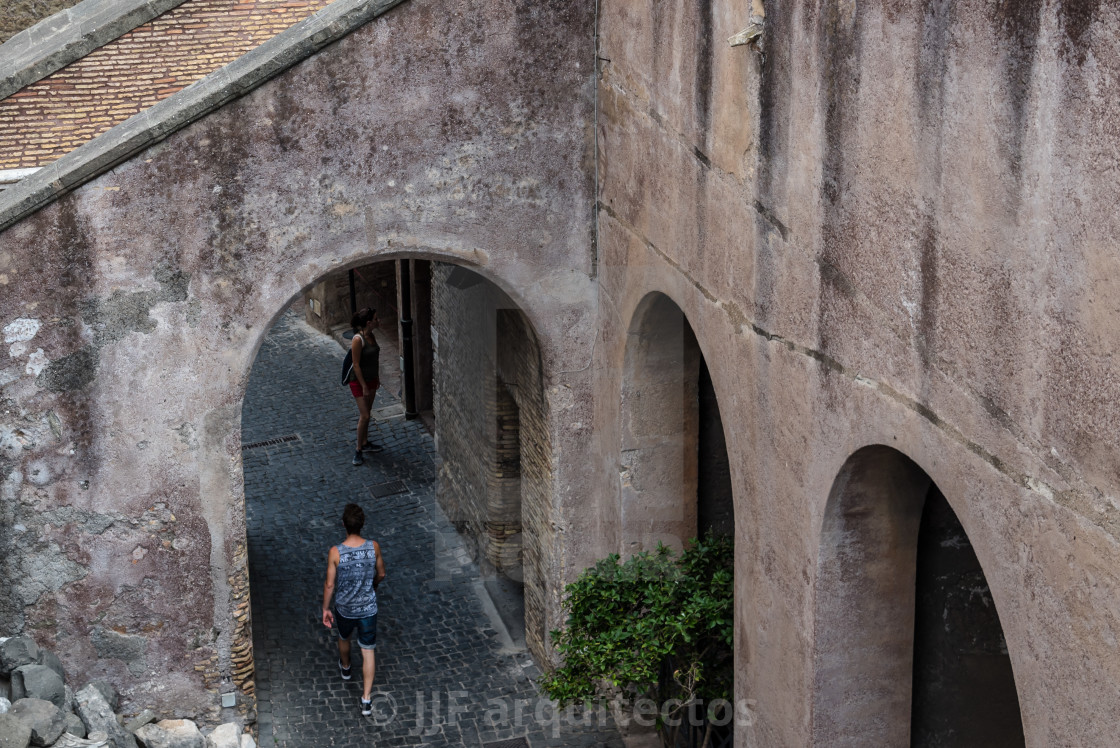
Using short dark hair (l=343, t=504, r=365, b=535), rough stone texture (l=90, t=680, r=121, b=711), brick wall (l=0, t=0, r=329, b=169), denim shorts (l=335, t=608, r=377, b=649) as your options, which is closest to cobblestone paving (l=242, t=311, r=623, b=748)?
denim shorts (l=335, t=608, r=377, b=649)

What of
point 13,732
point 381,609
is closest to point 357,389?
point 381,609

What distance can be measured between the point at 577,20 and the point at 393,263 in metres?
8.48

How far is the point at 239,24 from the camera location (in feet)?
37.0

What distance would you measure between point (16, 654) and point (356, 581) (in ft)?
7.33

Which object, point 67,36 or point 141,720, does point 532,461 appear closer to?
point 141,720

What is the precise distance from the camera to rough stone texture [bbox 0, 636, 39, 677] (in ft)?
27.1

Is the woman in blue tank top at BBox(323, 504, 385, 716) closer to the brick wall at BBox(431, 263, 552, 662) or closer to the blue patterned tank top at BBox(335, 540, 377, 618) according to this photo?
the blue patterned tank top at BBox(335, 540, 377, 618)

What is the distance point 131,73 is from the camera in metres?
10.9

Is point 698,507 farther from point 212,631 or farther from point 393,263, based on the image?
point 393,263

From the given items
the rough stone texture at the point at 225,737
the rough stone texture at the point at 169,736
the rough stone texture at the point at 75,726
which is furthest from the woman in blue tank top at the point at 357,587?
the rough stone texture at the point at 75,726

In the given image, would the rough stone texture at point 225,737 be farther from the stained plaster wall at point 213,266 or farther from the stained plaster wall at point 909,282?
the stained plaster wall at point 909,282

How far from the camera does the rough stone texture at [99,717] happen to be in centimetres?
832

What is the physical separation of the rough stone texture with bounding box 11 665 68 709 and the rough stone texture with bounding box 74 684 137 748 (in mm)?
142

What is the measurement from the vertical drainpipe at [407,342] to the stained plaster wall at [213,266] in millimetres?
5871
